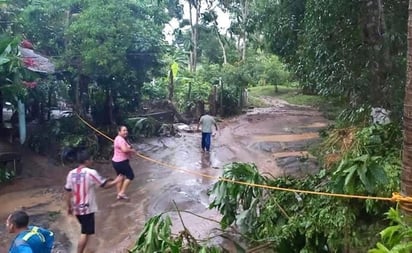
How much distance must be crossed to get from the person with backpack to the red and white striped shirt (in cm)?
177

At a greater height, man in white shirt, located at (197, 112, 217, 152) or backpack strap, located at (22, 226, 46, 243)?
backpack strap, located at (22, 226, 46, 243)

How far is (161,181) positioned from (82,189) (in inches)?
199

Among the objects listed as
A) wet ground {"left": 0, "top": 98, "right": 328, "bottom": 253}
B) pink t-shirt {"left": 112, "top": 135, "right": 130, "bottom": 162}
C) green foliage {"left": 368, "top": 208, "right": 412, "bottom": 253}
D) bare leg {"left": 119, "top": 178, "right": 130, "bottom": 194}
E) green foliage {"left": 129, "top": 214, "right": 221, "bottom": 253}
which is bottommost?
wet ground {"left": 0, "top": 98, "right": 328, "bottom": 253}

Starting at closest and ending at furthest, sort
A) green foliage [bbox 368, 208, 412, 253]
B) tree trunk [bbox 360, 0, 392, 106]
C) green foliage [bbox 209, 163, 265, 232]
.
→ green foliage [bbox 368, 208, 412, 253]
green foliage [bbox 209, 163, 265, 232]
tree trunk [bbox 360, 0, 392, 106]

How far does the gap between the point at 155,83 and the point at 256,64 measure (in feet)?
31.1

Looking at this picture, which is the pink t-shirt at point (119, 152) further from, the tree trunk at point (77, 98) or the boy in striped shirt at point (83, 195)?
the tree trunk at point (77, 98)

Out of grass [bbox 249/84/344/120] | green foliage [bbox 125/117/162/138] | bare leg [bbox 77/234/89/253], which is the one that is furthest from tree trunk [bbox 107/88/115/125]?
grass [bbox 249/84/344/120]

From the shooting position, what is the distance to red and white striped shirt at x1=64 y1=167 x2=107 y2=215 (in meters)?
6.38

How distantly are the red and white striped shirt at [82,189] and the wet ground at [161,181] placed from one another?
3.85 ft

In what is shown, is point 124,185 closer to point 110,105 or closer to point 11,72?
point 11,72

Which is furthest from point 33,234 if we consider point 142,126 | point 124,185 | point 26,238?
point 142,126

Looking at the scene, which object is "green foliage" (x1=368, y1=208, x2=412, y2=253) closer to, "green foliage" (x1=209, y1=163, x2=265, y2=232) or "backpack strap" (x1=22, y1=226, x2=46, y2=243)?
"green foliage" (x1=209, y1=163, x2=265, y2=232)

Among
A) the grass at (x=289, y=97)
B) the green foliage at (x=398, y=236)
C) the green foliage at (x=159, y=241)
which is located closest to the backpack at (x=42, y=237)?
the green foliage at (x=159, y=241)

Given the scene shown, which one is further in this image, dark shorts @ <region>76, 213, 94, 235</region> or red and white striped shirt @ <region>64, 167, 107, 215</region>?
dark shorts @ <region>76, 213, 94, 235</region>
